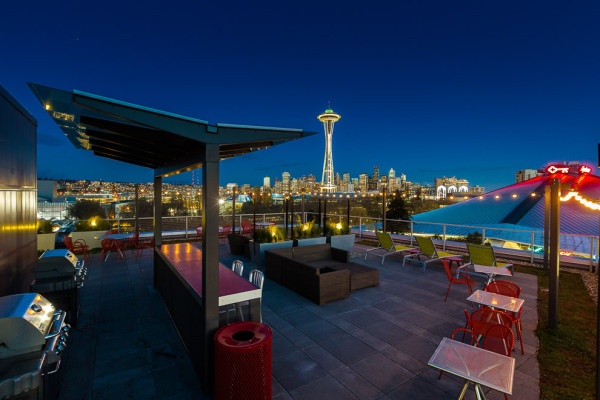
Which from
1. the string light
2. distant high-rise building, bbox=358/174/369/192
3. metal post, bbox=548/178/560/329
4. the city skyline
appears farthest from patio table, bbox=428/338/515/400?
distant high-rise building, bbox=358/174/369/192

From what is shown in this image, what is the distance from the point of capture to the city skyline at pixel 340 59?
17141mm

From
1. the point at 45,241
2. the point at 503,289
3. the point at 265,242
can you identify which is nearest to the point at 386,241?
the point at 265,242

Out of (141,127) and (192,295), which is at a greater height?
(141,127)

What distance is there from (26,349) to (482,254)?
7487 millimetres

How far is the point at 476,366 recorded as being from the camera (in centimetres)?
224

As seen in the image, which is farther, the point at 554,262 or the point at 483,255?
the point at 483,255

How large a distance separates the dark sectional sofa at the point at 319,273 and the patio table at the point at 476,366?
268 centimetres

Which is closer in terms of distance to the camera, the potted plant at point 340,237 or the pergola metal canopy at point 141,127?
the pergola metal canopy at point 141,127

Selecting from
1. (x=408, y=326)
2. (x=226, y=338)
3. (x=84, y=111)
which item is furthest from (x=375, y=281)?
(x=84, y=111)

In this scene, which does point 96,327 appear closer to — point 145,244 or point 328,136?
point 145,244

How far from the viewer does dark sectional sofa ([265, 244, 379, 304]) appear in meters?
5.08

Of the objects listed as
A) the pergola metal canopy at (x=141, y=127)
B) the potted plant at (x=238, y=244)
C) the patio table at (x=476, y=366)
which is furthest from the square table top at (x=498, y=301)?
the potted plant at (x=238, y=244)

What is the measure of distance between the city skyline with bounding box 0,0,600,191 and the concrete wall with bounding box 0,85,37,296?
86 cm

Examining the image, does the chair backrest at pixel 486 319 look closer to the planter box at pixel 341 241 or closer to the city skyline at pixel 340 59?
the city skyline at pixel 340 59
